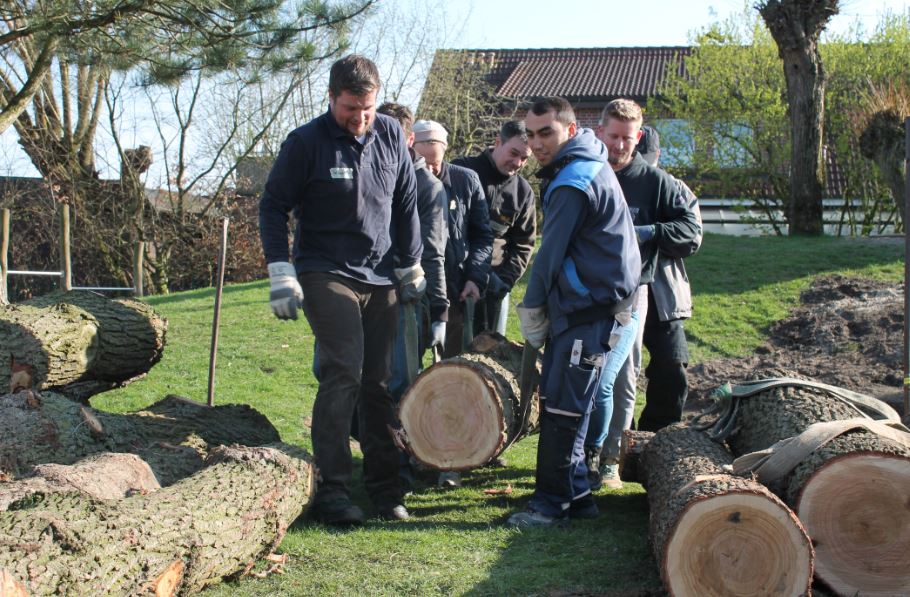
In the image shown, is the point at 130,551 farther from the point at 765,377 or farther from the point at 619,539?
the point at 765,377

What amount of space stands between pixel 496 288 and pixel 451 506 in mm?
1642

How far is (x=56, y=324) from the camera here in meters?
6.05

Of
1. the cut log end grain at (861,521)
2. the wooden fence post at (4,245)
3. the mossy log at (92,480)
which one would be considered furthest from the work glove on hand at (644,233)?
the wooden fence post at (4,245)

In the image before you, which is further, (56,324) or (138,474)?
(56,324)

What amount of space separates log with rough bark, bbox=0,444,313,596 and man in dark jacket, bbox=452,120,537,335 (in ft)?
6.90

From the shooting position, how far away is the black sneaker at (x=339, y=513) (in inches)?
185

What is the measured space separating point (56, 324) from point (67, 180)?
1423cm

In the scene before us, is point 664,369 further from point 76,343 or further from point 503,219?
point 76,343

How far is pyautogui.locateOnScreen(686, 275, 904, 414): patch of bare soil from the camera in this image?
8711 millimetres

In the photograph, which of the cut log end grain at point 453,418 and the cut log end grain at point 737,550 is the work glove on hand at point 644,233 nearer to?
the cut log end grain at point 453,418

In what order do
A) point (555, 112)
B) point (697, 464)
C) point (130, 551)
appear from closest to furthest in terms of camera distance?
point (130, 551) < point (697, 464) < point (555, 112)

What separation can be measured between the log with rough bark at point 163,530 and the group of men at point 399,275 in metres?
0.54

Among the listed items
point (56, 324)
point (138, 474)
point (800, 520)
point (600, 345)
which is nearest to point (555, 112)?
point (600, 345)

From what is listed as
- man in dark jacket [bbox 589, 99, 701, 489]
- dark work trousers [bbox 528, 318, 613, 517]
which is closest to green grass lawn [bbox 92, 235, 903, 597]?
dark work trousers [bbox 528, 318, 613, 517]
